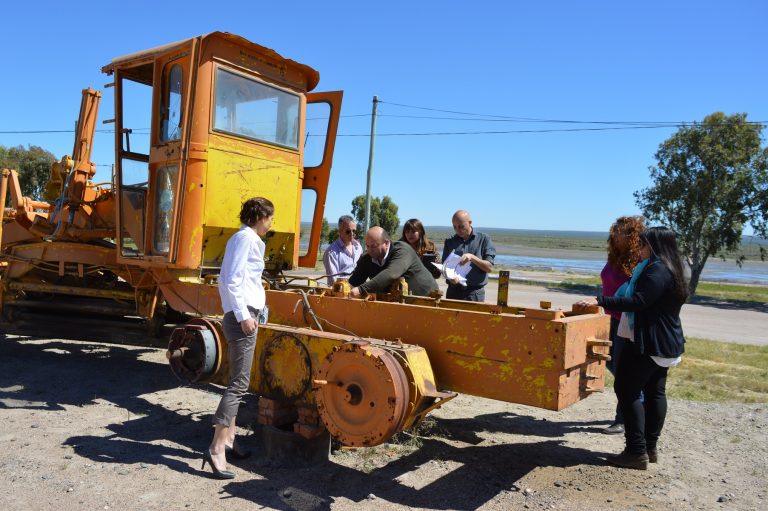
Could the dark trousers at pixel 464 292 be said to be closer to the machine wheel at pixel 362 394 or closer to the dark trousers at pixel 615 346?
the dark trousers at pixel 615 346

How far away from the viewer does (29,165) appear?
28062 millimetres

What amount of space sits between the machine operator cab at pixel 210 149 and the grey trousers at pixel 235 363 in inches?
58.4

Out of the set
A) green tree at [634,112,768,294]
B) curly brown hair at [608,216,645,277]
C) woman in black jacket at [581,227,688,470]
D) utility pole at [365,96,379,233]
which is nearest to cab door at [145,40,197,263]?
woman in black jacket at [581,227,688,470]

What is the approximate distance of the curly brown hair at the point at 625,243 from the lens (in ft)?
16.1

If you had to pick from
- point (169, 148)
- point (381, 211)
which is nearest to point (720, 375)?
point (169, 148)

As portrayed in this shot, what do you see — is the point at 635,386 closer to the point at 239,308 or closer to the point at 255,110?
the point at 239,308

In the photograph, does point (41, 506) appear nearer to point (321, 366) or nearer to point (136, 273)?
point (321, 366)

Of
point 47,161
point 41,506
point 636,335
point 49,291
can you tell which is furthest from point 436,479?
point 47,161

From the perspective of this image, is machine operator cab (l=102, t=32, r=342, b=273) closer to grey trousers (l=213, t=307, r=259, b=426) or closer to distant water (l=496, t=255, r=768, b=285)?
grey trousers (l=213, t=307, r=259, b=426)

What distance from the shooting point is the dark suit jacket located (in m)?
4.72

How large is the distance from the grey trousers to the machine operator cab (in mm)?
1483

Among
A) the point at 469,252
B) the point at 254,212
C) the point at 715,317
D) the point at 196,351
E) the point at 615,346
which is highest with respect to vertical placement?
the point at 254,212

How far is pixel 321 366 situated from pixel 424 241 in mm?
2639

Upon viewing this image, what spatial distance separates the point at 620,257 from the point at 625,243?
0.58 feet
